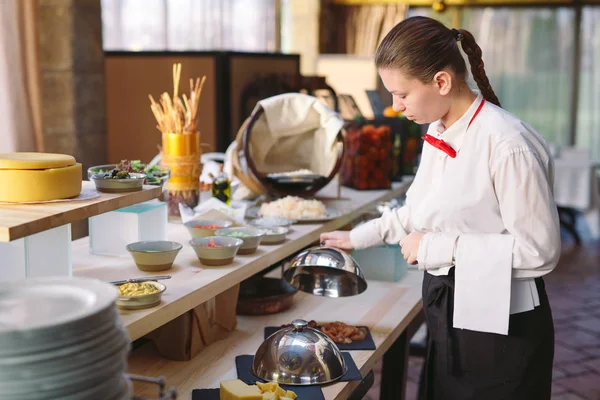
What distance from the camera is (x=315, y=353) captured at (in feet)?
5.75

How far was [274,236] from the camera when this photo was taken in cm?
226

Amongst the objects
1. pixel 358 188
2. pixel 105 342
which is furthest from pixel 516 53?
pixel 105 342

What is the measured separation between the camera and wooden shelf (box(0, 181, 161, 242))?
134cm

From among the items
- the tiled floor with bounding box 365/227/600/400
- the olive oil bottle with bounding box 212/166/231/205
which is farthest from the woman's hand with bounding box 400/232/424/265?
the tiled floor with bounding box 365/227/600/400

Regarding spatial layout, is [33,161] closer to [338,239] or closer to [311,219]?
[338,239]

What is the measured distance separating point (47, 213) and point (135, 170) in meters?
0.44

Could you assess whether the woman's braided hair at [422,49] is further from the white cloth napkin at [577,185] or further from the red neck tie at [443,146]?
the white cloth napkin at [577,185]

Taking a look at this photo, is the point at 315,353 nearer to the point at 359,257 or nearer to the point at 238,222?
the point at 238,222

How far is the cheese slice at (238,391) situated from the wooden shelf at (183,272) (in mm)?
199

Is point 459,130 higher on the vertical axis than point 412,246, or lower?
higher

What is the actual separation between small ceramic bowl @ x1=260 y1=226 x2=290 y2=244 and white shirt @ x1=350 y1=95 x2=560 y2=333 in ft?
1.88

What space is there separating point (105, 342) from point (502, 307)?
1004 mm

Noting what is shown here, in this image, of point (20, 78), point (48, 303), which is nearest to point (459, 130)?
point (48, 303)

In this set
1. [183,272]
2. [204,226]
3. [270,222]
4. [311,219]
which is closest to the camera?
[183,272]
